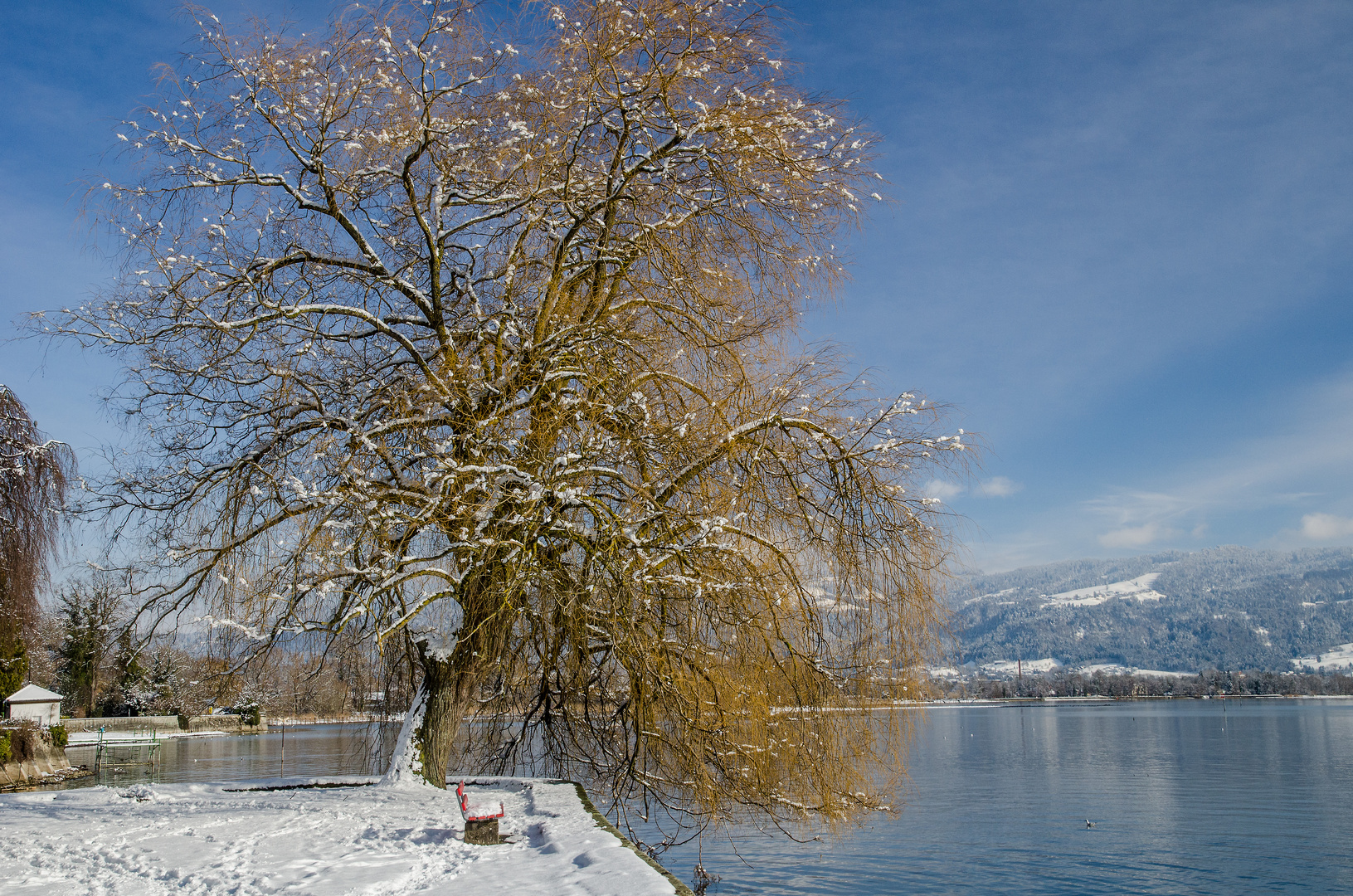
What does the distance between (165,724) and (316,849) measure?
231 ft

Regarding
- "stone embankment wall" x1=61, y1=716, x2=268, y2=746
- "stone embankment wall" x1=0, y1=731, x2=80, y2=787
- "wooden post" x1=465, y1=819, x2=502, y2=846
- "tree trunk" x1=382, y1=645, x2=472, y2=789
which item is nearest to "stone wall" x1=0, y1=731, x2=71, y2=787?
"stone embankment wall" x1=0, y1=731, x2=80, y2=787

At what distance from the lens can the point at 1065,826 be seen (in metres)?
27.1

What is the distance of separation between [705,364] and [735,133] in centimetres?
213

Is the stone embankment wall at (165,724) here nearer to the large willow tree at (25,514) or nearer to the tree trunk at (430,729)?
the large willow tree at (25,514)

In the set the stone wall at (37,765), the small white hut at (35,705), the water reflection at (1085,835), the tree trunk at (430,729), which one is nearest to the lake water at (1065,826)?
the water reflection at (1085,835)

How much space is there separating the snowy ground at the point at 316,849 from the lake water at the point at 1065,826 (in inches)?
111

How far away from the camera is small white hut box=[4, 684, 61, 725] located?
3653 centimetres

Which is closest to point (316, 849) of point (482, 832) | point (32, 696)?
point (482, 832)

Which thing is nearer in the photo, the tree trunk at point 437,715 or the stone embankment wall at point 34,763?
the tree trunk at point 437,715

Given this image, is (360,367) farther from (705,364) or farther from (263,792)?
(263,792)

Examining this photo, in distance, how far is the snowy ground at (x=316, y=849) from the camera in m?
5.90

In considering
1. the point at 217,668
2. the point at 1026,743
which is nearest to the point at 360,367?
the point at 217,668

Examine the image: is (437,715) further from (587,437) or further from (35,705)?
(35,705)

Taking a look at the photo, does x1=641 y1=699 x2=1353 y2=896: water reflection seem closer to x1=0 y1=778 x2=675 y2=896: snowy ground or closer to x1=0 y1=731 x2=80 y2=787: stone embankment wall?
x1=0 y1=778 x2=675 y2=896: snowy ground
